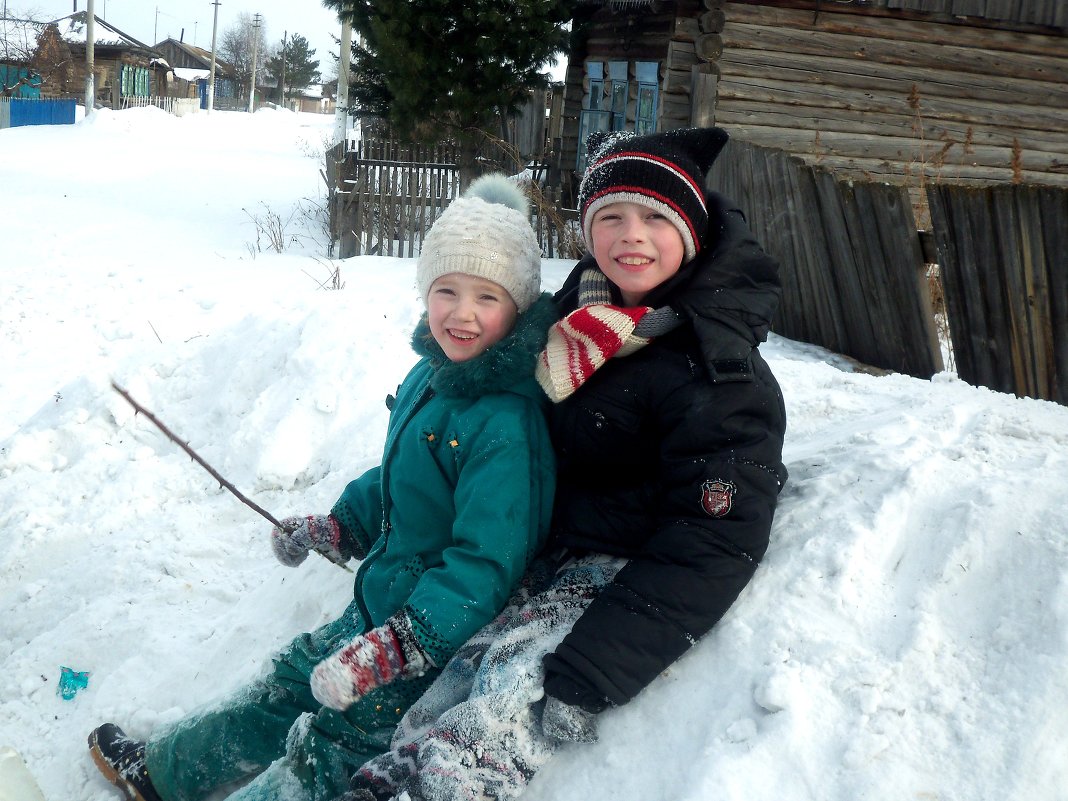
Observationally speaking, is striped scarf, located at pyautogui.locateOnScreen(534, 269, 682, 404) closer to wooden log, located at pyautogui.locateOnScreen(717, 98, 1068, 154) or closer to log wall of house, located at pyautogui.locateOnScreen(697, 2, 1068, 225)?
log wall of house, located at pyautogui.locateOnScreen(697, 2, 1068, 225)

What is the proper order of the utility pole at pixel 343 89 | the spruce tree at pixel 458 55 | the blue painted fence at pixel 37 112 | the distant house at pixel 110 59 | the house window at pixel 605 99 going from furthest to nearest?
the distant house at pixel 110 59 → the blue painted fence at pixel 37 112 → the utility pole at pixel 343 89 → the house window at pixel 605 99 → the spruce tree at pixel 458 55

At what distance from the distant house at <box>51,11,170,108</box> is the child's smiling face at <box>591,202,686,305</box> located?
159 feet

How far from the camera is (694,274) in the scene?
230 cm

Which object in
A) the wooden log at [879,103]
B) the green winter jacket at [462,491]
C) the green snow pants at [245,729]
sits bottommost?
the green snow pants at [245,729]

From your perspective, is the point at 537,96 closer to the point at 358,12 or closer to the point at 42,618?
the point at 358,12

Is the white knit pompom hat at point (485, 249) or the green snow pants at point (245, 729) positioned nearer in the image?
the white knit pompom hat at point (485, 249)

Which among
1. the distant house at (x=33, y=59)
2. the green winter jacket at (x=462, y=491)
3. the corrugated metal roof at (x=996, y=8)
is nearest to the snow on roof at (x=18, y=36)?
the distant house at (x=33, y=59)

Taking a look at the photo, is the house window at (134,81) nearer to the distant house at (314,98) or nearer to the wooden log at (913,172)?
the distant house at (314,98)

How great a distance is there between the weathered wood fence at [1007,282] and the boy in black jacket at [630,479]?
9.06 ft

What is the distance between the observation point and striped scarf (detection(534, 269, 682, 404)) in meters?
2.20

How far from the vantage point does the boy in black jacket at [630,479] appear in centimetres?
192

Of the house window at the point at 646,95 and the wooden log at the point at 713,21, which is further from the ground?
the wooden log at the point at 713,21

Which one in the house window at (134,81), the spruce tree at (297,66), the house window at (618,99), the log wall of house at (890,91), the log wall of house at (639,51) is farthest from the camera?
the spruce tree at (297,66)

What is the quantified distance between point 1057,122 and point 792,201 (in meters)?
6.23
